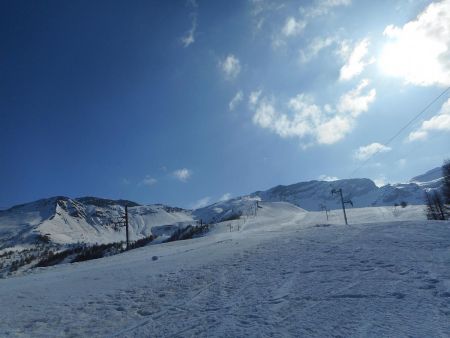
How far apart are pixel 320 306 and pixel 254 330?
1962mm

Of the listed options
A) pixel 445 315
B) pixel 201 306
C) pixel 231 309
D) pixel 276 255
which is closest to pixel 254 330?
pixel 231 309

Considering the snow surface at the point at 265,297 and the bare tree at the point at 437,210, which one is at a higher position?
the bare tree at the point at 437,210

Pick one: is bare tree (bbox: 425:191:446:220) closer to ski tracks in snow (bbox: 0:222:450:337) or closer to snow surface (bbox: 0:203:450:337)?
snow surface (bbox: 0:203:450:337)

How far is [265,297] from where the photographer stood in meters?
9.88

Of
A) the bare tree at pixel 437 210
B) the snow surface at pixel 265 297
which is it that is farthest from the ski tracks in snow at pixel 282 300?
the bare tree at pixel 437 210

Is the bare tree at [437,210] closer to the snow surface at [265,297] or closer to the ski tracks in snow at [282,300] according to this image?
the snow surface at [265,297]

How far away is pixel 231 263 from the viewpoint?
15719mm

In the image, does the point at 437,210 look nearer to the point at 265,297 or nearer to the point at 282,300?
the point at 265,297

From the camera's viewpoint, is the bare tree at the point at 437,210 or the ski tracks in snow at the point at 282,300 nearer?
the ski tracks in snow at the point at 282,300

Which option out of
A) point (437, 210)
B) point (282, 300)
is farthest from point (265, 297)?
point (437, 210)

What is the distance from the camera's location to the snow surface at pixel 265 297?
743cm

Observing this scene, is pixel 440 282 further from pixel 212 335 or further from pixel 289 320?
pixel 212 335

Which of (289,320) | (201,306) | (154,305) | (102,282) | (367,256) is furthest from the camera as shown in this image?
(102,282)

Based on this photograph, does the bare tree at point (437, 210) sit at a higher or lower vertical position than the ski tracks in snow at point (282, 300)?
higher
